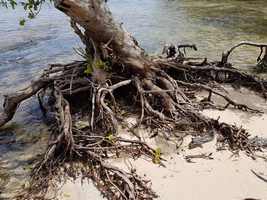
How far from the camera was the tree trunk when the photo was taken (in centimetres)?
567

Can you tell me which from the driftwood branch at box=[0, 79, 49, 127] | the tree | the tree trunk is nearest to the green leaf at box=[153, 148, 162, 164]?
the tree

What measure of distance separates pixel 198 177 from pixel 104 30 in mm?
2578

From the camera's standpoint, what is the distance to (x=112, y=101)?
6285 millimetres

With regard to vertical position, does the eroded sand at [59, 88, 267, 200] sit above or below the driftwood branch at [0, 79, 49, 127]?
below

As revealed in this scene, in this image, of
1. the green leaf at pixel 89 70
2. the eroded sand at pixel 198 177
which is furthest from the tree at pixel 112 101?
the eroded sand at pixel 198 177

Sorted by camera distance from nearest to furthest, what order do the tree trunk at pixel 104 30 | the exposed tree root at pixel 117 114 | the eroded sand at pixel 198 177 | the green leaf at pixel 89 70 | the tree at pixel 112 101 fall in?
the eroded sand at pixel 198 177, the exposed tree root at pixel 117 114, the tree at pixel 112 101, the tree trunk at pixel 104 30, the green leaf at pixel 89 70

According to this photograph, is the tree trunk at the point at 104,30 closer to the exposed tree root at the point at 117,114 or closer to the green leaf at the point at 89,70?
the exposed tree root at the point at 117,114

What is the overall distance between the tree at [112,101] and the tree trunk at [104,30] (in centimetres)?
1

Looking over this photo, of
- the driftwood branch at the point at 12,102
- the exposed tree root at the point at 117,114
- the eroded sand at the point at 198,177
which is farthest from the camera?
the driftwood branch at the point at 12,102

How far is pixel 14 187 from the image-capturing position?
493 centimetres

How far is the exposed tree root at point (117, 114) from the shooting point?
4.88 metres

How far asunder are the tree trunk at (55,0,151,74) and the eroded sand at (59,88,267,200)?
5.24 ft

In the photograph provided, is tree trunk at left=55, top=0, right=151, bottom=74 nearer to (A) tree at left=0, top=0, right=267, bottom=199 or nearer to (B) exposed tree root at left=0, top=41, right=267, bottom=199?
(A) tree at left=0, top=0, right=267, bottom=199

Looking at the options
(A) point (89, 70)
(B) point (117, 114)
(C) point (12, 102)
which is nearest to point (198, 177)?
(B) point (117, 114)
